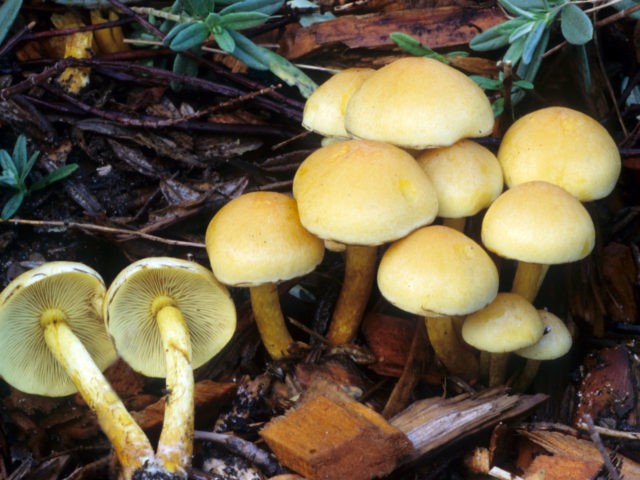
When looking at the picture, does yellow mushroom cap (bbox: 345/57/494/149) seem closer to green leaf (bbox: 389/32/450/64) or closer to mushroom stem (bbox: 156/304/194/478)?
green leaf (bbox: 389/32/450/64)

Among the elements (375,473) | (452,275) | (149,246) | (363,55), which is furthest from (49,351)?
(363,55)

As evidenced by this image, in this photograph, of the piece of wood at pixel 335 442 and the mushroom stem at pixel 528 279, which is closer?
the piece of wood at pixel 335 442

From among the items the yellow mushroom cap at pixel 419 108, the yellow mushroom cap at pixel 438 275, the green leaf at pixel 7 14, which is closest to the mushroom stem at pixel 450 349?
the yellow mushroom cap at pixel 438 275

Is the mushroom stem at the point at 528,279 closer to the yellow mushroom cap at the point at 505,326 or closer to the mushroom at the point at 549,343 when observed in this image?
the mushroom at the point at 549,343

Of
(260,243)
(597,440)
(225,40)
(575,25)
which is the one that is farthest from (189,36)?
(597,440)

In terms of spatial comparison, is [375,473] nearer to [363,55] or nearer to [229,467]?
[229,467]
